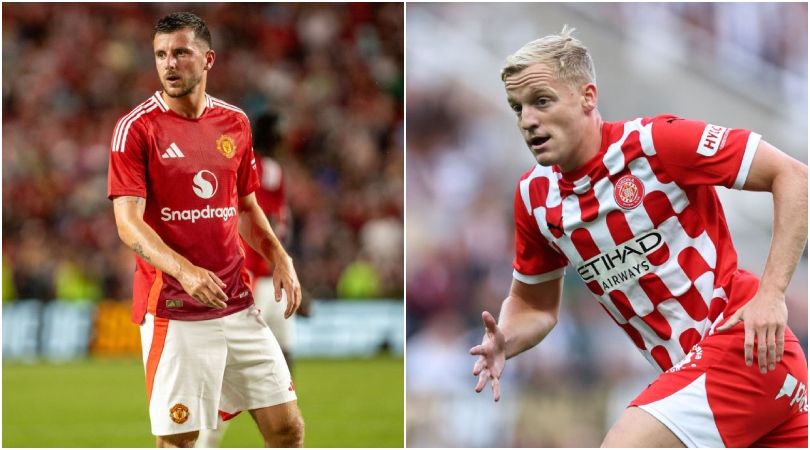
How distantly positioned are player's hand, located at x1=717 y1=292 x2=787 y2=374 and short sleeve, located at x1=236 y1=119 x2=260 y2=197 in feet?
6.29

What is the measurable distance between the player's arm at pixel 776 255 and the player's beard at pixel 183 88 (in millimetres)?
1873

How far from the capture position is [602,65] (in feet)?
39.6

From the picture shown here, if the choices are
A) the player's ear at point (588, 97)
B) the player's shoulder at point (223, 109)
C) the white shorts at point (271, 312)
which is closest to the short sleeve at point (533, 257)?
the player's ear at point (588, 97)

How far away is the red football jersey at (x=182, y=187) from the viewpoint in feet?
12.5

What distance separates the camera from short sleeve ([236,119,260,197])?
4129 millimetres

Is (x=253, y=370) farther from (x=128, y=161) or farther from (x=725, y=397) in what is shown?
(x=725, y=397)

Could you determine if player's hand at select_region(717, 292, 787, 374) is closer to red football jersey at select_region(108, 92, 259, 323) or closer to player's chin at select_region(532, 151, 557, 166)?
player's chin at select_region(532, 151, 557, 166)

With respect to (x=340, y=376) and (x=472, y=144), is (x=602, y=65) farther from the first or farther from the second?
(x=340, y=376)

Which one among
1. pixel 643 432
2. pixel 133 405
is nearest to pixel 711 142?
pixel 643 432

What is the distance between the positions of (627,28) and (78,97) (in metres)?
8.36

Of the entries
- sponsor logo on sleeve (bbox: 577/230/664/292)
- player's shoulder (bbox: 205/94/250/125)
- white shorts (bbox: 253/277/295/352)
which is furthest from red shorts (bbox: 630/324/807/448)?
white shorts (bbox: 253/277/295/352)

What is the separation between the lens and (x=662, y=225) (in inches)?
134

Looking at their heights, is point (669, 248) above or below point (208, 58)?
below

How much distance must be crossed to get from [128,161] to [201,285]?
1.80 feet
